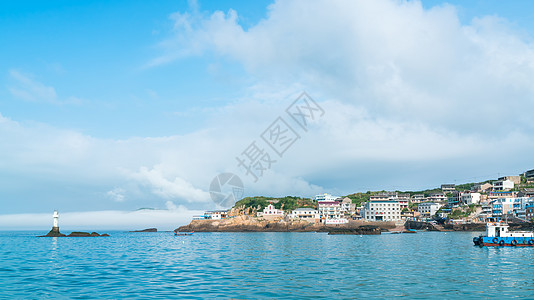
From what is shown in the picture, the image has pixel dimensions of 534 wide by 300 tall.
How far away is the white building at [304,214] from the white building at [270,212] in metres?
6.30

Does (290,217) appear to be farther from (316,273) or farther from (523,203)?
(316,273)

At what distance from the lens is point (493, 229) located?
7419cm

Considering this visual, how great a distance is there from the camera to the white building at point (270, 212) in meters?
193

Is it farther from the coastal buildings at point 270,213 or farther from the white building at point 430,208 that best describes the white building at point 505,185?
the coastal buildings at point 270,213

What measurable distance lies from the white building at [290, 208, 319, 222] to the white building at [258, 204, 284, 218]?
6295mm

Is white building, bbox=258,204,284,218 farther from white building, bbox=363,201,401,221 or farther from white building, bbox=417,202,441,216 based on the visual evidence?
white building, bbox=417,202,441,216

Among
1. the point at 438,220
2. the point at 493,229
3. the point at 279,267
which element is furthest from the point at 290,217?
the point at 279,267

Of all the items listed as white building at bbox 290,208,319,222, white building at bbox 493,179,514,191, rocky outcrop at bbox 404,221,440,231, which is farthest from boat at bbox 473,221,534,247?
white building at bbox 493,179,514,191

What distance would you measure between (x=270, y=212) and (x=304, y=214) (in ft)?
53.4

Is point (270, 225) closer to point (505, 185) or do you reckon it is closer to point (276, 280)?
point (505, 185)

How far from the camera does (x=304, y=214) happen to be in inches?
7643

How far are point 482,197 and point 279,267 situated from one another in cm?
17489

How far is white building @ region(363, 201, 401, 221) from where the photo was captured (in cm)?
18662

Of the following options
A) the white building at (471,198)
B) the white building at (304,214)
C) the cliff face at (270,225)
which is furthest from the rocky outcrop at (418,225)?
the white building at (304,214)
